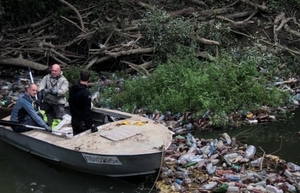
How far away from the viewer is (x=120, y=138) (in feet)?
22.0

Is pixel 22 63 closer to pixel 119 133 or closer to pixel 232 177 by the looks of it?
pixel 119 133

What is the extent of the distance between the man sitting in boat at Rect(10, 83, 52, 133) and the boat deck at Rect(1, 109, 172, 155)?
0.18 meters

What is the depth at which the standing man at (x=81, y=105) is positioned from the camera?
6880 millimetres

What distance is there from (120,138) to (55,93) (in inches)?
79.6

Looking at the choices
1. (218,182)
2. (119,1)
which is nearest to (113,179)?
(218,182)

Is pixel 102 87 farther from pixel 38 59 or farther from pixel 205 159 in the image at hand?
pixel 205 159

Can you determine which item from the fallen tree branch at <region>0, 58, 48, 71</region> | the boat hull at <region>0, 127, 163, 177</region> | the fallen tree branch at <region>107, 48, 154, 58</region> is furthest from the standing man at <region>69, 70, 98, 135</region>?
the fallen tree branch at <region>0, 58, 48, 71</region>

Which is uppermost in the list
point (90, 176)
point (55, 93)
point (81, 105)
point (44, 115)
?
point (81, 105)

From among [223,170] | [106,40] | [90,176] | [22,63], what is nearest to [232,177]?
[223,170]

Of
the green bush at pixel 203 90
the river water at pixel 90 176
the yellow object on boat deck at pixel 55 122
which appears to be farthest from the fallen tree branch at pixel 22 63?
the yellow object on boat deck at pixel 55 122

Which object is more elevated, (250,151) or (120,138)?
(120,138)

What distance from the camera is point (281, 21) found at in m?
13.3

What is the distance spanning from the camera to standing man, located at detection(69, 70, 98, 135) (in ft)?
22.6

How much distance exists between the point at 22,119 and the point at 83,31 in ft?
19.3
